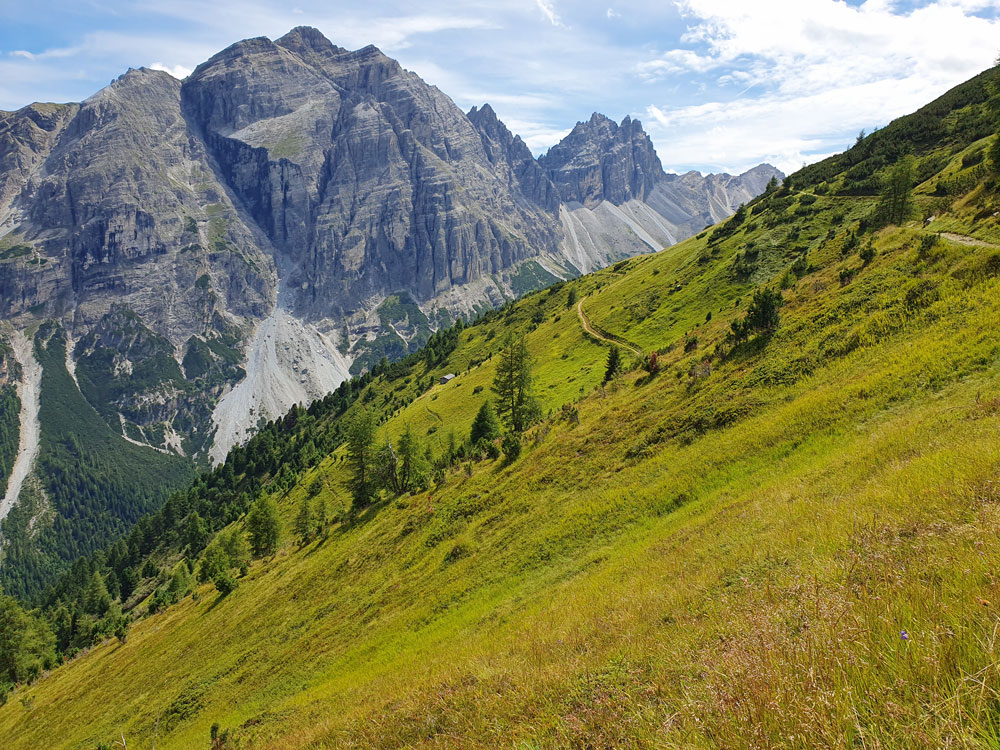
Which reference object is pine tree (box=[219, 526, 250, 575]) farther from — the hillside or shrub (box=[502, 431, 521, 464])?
shrub (box=[502, 431, 521, 464])

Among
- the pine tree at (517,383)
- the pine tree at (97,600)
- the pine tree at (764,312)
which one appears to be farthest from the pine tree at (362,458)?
the pine tree at (97,600)

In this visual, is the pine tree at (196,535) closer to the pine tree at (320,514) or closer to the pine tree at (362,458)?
the pine tree at (320,514)

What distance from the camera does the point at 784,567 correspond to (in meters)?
8.73

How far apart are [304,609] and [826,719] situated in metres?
38.1

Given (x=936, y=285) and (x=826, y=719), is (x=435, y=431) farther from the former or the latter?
(x=826, y=719)

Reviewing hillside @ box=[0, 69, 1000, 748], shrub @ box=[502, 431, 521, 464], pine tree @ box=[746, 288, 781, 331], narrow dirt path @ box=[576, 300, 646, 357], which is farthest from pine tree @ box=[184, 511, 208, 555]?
pine tree @ box=[746, 288, 781, 331]

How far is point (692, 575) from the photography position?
11.1 m

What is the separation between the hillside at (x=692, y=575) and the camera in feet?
13.4

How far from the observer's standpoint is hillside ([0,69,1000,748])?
410 centimetres

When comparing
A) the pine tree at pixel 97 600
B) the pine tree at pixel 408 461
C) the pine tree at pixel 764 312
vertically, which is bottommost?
the pine tree at pixel 97 600

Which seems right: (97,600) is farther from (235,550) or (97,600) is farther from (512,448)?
(512,448)

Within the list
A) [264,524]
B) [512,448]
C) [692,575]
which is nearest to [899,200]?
[512,448]

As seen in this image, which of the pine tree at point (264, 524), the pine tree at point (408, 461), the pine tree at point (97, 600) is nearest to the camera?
the pine tree at point (408, 461)

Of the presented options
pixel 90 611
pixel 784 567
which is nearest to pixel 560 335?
pixel 784 567
